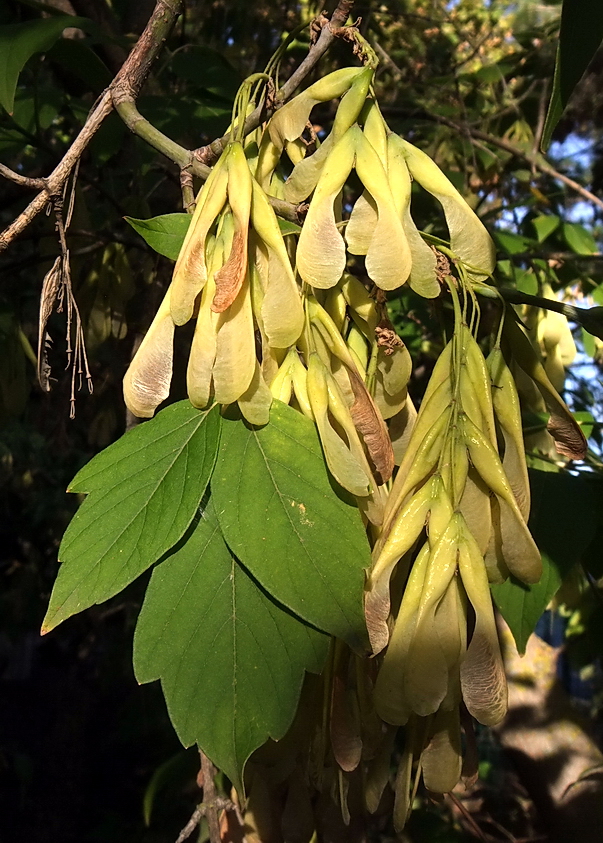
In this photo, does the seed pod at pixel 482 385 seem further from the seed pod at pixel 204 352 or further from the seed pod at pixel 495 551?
the seed pod at pixel 204 352

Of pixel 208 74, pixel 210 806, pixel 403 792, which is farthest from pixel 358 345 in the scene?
pixel 208 74

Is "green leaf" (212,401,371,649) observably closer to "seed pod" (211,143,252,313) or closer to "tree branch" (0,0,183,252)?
"seed pod" (211,143,252,313)

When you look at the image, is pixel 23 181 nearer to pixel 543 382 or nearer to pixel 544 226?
pixel 543 382

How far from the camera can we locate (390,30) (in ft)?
8.41

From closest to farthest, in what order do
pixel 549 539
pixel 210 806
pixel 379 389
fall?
pixel 379 389
pixel 210 806
pixel 549 539

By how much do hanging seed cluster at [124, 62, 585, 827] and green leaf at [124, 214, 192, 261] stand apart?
0.19 ft

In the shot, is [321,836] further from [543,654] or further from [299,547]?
[543,654]

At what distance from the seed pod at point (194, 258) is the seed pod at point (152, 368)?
19mm

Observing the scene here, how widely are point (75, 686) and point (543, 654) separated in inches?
104

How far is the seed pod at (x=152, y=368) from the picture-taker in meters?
0.56

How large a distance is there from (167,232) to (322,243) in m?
0.15

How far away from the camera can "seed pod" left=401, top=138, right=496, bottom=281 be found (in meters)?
0.60

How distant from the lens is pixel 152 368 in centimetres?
57

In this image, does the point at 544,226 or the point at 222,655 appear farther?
the point at 544,226
